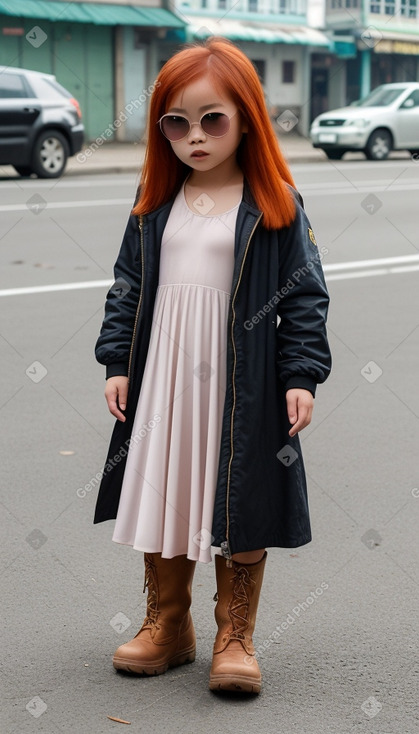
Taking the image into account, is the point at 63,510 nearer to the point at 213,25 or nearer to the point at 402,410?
the point at 402,410

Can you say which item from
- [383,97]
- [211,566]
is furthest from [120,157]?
[211,566]

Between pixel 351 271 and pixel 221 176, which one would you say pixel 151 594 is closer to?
pixel 221 176

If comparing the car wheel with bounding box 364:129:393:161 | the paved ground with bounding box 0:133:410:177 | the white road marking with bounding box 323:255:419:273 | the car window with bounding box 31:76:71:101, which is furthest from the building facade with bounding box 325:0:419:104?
the white road marking with bounding box 323:255:419:273

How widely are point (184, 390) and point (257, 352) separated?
22 cm

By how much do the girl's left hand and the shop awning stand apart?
32.4 meters

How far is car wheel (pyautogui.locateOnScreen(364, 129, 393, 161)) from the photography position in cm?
2442

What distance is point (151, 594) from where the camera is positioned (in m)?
3.18

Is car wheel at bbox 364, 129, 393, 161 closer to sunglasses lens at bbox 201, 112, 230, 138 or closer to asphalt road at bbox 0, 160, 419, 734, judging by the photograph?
asphalt road at bbox 0, 160, 419, 734

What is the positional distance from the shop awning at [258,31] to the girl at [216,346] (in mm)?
32199

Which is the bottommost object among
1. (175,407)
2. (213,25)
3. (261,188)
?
(213,25)

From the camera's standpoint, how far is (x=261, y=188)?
2.97 m

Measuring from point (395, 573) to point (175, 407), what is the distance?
1.32 m

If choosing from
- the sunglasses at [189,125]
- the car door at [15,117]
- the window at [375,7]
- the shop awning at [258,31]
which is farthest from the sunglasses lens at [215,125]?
the window at [375,7]

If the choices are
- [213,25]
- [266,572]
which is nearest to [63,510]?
[266,572]
